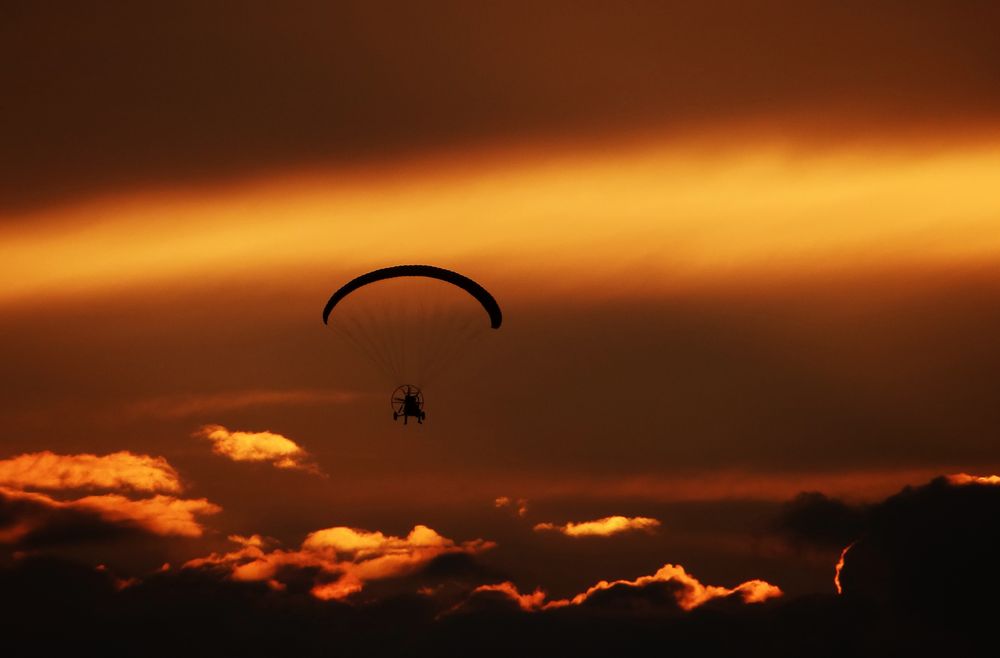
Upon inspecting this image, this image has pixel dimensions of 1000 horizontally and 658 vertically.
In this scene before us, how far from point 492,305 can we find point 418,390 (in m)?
6.49

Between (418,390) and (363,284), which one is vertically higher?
(363,284)

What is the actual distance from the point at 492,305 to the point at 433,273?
4.35 metres

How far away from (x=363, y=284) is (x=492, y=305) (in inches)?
296

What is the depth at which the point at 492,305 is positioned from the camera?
9550 centimetres

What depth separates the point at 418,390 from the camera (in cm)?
9512

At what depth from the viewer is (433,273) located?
306 feet

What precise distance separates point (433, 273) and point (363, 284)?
4.26 m

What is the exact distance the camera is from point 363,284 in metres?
94.5

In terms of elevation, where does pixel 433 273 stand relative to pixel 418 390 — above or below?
above

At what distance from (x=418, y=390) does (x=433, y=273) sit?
6969mm
